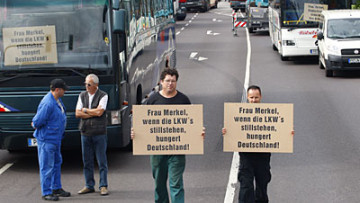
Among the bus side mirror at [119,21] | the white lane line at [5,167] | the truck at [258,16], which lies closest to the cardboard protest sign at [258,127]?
the bus side mirror at [119,21]

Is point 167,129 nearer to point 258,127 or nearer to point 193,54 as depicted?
point 258,127

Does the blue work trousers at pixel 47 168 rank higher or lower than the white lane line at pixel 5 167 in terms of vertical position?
higher

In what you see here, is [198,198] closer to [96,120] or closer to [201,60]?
[96,120]

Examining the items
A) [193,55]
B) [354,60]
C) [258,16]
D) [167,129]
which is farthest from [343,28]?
[258,16]

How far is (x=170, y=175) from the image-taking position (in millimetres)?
8320

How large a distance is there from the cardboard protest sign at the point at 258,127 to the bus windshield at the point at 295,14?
18502mm

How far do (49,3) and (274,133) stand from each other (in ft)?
15.3

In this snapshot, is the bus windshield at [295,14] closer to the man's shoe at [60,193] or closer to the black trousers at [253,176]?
the man's shoe at [60,193]

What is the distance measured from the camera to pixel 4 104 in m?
11.7

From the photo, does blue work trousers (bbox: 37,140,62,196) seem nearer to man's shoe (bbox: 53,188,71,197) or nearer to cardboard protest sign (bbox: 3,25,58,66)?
man's shoe (bbox: 53,188,71,197)

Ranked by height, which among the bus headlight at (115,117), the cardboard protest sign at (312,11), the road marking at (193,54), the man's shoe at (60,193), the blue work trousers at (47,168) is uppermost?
the cardboard protest sign at (312,11)

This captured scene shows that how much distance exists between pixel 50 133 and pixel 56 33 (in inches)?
78.7

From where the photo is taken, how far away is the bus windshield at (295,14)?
26.7 metres

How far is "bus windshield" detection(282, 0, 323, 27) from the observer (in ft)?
87.7
